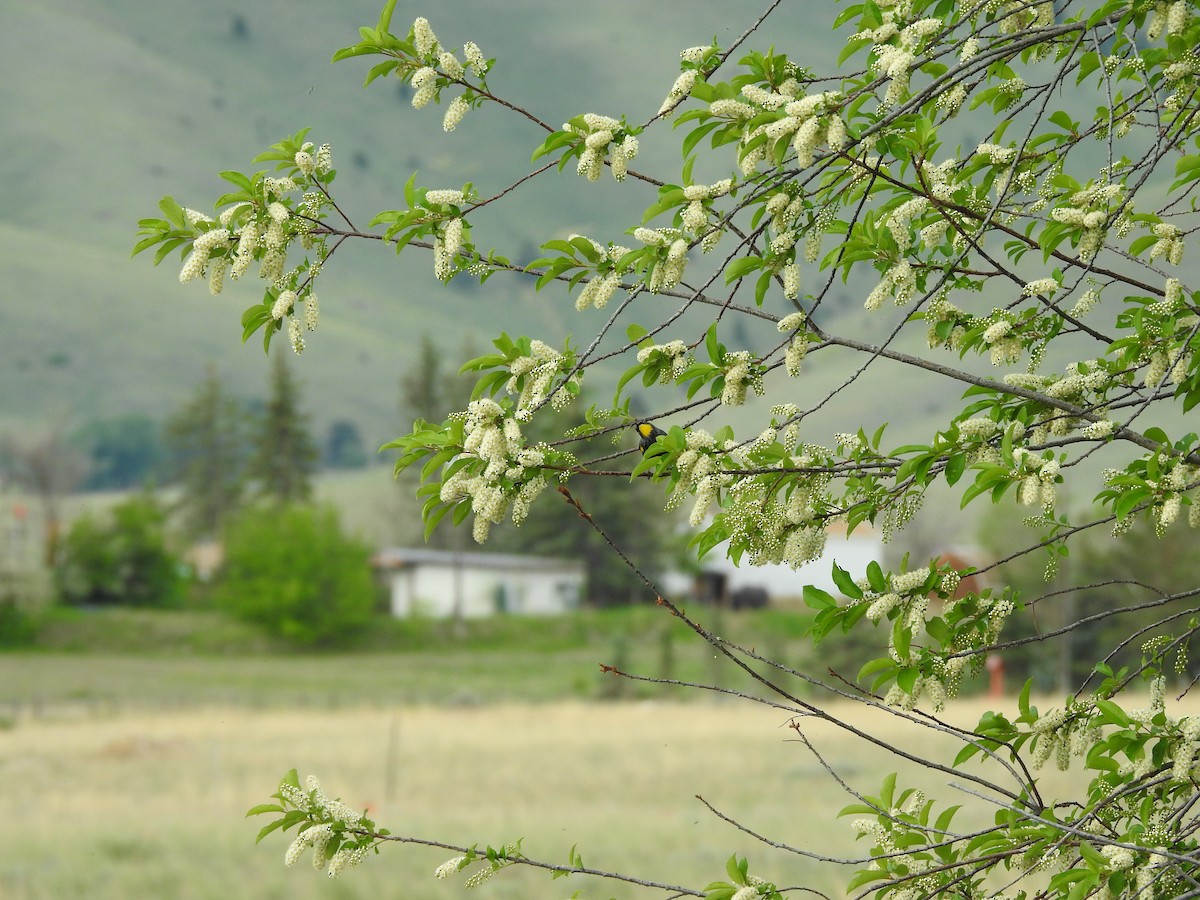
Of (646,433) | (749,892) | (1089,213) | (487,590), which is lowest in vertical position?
(749,892)

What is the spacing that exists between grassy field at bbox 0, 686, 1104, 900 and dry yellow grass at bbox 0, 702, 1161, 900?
0.18ft

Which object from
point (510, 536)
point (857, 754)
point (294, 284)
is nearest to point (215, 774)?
point (857, 754)

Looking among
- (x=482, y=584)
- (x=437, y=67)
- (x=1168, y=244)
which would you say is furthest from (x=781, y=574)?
(x=437, y=67)

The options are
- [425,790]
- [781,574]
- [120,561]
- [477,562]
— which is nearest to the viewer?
[425,790]

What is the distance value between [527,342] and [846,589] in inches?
38.3

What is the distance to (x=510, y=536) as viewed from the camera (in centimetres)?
7888

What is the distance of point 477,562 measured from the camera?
238 ft

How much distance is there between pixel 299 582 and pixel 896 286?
6189cm

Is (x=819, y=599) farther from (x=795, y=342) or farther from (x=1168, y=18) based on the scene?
(x=1168, y=18)

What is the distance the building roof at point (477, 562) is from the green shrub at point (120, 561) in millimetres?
11383

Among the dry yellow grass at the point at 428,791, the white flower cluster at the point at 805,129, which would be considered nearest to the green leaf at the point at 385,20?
the white flower cluster at the point at 805,129

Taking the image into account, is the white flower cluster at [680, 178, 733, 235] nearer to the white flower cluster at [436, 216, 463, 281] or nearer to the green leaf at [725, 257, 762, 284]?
the green leaf at [725, 257, 762, 284]

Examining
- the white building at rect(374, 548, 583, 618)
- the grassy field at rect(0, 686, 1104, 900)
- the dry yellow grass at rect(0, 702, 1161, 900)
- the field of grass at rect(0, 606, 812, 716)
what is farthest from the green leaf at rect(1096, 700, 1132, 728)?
the white building at rect(374, 548, 583, 618)

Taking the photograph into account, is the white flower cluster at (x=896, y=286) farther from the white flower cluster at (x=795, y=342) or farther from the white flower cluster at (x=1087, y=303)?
the white flower cluster at (x=1087, y=303)
